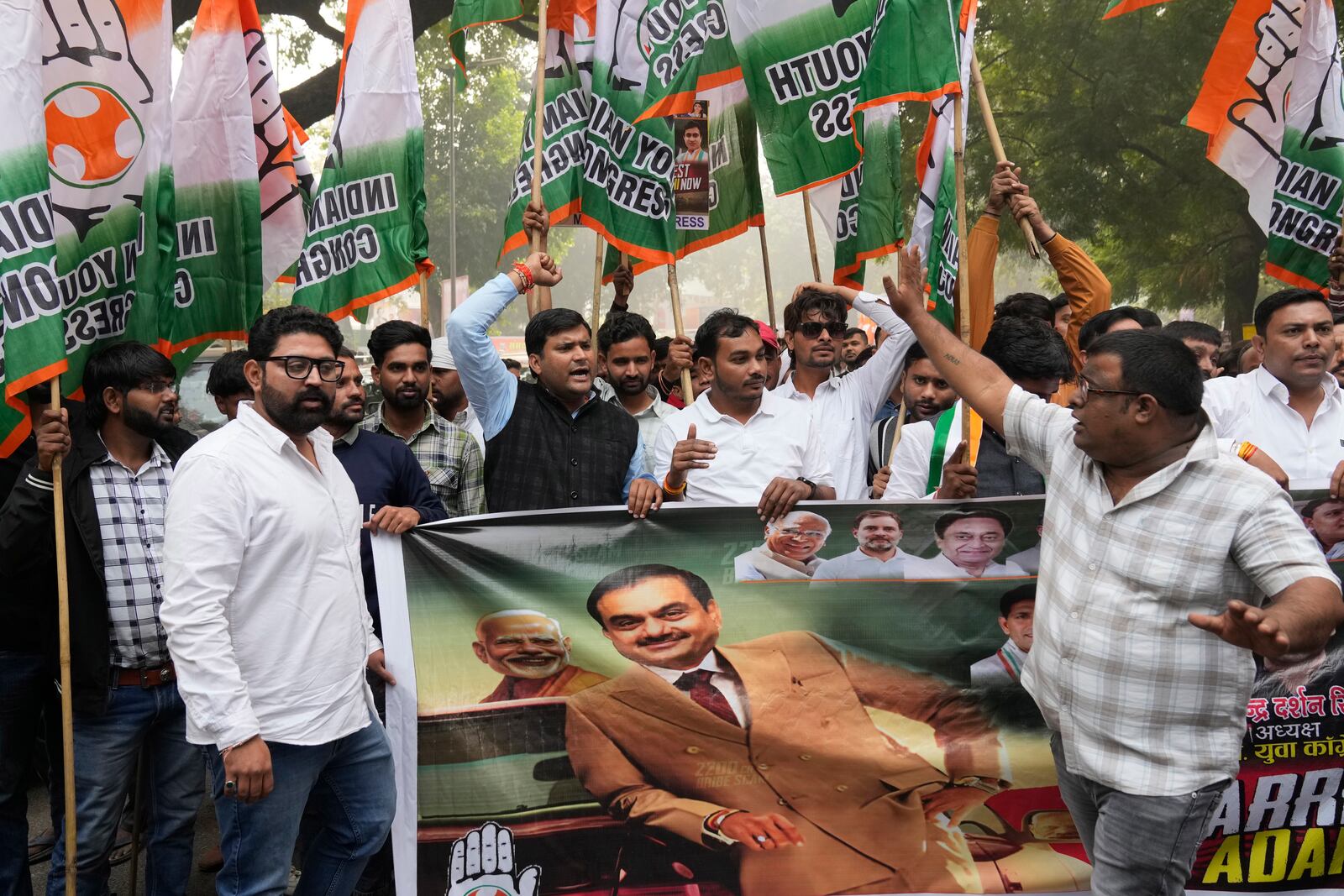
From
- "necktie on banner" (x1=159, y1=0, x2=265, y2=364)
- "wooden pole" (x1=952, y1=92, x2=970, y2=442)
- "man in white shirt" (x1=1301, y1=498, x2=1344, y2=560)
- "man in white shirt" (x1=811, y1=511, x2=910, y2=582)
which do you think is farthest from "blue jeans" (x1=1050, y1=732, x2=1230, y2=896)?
"necktie on banner" (x1=159, y1=0, x2=265, y2=364)

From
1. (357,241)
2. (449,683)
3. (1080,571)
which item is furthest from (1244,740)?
(357,241)

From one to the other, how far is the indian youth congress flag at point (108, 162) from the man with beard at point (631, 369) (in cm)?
205

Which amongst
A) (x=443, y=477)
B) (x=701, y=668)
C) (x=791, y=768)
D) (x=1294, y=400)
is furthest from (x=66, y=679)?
(x=1294, y=400)

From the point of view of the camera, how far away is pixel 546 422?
15.4ft

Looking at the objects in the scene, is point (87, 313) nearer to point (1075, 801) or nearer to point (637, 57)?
point (637, 57)

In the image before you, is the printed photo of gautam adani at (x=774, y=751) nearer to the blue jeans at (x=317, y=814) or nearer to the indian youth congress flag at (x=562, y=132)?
the blue jeans at (x=317, y=814)

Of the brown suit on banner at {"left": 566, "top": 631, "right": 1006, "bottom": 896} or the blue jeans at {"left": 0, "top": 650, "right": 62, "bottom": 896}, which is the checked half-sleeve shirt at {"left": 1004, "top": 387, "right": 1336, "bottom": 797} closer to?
the brown suit on banner at {"left": 566, "top": 631, "right": 1006, "bottom": 896}

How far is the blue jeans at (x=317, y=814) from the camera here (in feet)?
10.7

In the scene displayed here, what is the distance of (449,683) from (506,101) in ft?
135

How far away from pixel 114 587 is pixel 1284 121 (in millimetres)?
5484

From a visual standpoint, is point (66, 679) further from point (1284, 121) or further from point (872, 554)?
point (1284, 121)

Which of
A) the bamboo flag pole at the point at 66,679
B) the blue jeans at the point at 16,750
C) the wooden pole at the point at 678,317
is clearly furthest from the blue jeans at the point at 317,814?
the wooden pole at the point at 678,317

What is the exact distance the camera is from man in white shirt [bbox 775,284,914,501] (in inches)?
207

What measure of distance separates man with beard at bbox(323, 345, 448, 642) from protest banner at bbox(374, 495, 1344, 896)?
5.7 inches
